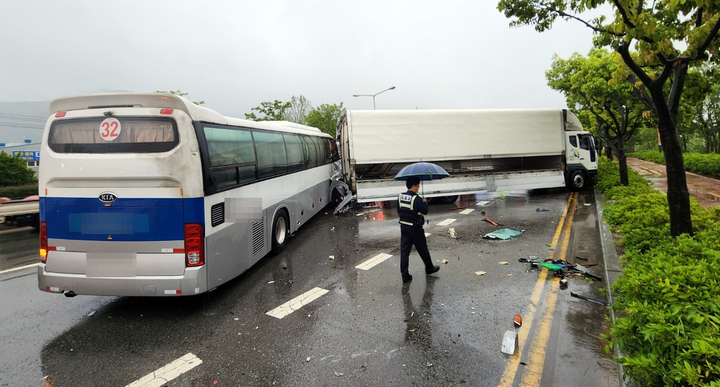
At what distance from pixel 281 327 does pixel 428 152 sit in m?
9.52

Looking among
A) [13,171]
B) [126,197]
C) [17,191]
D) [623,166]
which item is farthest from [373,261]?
[13,171]

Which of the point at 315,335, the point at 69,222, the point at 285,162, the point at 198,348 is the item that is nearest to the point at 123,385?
the point at 198,348

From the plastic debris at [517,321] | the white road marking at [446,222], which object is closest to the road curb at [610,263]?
the plastic debris at [517,321]

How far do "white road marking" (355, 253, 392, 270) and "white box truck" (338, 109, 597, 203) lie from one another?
16.7ft

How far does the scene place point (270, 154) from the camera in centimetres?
702

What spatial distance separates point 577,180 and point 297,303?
14.4 meters

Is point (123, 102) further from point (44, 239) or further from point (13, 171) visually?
point (13, 171)

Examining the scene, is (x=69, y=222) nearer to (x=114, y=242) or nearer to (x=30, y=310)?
(x=114, y=242)

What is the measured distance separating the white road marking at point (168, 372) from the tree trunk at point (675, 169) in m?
6.86

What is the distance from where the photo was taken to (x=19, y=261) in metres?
7.80

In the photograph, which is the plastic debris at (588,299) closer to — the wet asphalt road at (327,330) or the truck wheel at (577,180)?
the wet asphalt road at (327,330)

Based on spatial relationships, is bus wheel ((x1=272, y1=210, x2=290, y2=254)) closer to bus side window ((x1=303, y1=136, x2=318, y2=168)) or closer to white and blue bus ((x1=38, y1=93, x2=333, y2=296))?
bus side window ((x1=303, y1=136, x2=318, y2=168))

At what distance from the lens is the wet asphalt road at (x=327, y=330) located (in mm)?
3328

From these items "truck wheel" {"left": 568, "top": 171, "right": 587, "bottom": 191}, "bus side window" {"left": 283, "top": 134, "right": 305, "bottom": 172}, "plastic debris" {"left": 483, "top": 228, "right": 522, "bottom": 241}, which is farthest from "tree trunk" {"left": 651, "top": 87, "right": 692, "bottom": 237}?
"truck wheel" {"left": 568, "top": 171, "right": 587, "bottom": 191}
